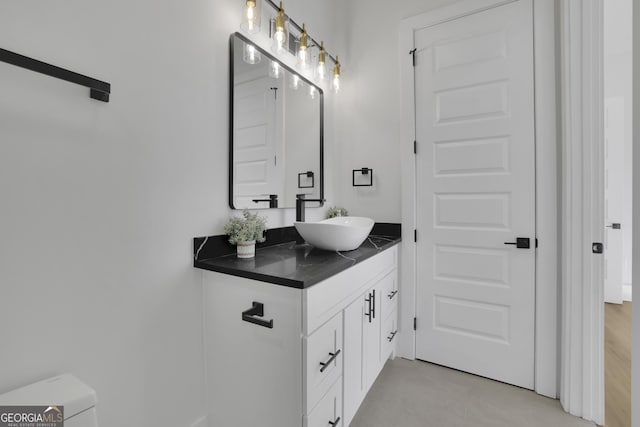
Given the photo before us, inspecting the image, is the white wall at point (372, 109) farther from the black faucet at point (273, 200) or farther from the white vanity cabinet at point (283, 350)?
the white vanity cabinet at point (283, 350)

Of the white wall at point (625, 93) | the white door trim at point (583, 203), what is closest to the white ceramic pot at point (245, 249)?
the white door trim at point (583, 203)

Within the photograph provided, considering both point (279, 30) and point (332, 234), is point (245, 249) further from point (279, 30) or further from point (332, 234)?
point (279, 30)

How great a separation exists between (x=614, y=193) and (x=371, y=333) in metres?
3.66

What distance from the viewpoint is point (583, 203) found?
1.57m

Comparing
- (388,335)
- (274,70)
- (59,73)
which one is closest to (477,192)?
(388,335)

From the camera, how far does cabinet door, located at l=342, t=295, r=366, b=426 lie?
1.35 m

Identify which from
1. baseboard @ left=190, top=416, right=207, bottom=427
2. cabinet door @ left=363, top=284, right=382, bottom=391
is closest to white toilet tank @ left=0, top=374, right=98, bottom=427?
baseboard @ left=190, top=416, right=207, bottom=427

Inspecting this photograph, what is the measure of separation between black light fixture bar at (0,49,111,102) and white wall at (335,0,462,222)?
69.5 inches

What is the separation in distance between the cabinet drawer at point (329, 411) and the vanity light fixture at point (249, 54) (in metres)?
1.63

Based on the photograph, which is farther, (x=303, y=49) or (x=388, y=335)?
(x=388, y=335)

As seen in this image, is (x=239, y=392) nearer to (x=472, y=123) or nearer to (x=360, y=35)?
(x=472, y=123)

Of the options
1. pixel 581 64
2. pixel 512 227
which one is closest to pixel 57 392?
pixel 512 227

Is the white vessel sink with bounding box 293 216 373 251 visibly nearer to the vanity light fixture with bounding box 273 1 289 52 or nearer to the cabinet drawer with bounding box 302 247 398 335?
the cabinet drawer with bounding box 302 247 398 335

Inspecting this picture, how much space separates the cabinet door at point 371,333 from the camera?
158 centimetres
